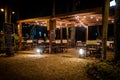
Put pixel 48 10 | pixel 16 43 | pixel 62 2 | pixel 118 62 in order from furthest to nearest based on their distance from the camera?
1. pixel 48 10
2. pixel 62 2
3. pixel 16 43
4. pixel 118 62

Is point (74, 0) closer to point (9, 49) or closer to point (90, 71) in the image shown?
point (9, 49)

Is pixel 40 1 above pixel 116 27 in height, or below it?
above

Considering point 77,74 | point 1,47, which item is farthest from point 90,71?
point 1,47

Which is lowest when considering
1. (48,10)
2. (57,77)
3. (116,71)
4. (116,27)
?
(57,77)

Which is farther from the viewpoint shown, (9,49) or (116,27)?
(9,49)

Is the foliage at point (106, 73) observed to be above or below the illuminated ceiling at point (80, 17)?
below

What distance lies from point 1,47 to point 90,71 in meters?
11.4

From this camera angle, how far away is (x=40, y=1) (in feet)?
93.2

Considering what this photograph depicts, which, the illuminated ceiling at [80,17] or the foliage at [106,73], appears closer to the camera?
the foliage at [106,73]

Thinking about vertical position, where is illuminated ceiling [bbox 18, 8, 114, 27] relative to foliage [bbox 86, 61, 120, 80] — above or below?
above

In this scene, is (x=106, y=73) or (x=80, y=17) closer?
(x=106, y=73)

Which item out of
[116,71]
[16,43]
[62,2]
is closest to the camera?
[116,71]

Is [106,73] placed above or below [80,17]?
below

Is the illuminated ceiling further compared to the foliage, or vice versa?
the illuminated ceiling
